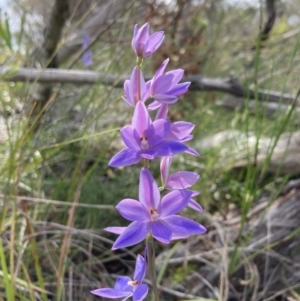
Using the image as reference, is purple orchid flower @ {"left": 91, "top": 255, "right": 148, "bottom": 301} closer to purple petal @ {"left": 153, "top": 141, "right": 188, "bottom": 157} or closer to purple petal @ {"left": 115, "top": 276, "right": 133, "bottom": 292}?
purple petal @ {"left": 115, "top": 276, "right": 133, "bottom": 292}

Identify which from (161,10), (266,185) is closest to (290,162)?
(266,185)

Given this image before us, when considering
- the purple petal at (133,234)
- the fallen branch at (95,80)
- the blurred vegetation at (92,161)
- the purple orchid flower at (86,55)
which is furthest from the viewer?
the purple orchid flower at (86,55)

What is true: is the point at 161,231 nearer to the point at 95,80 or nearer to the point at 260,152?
the point at 95,80

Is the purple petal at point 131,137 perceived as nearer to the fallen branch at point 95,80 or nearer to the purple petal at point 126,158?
the purple petal at point 126,158

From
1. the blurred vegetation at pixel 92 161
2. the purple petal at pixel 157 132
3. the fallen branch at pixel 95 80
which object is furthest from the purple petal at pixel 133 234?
the fallen branch at pixel 95 80

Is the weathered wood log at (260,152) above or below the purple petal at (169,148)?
below

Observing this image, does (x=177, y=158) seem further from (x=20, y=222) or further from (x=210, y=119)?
(x=20, y=222)

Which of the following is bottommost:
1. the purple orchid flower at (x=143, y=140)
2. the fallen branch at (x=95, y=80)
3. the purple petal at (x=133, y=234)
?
the purple petal at (x=133, y=234)
